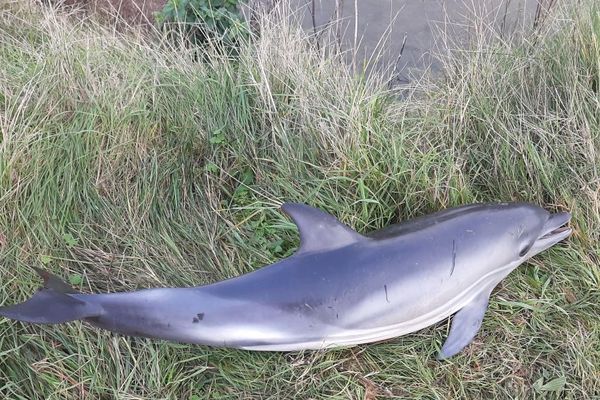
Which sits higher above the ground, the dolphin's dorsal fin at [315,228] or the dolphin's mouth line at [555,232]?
the dolphin's dorsal fin at [315,228]

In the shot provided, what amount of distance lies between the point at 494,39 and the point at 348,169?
1448 mm

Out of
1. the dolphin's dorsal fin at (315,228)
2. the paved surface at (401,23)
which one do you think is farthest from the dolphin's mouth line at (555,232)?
the paved surface at (401,23)

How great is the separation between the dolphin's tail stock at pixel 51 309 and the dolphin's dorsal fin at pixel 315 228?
81 centimetres

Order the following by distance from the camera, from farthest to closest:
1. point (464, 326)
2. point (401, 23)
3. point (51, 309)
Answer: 1. point (401, 23)
2. point (464, 326)
3. point (51, 309)

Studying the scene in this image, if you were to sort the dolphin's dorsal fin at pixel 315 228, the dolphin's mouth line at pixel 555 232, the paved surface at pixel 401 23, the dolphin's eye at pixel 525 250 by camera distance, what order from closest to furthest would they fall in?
1. the dolphin's dorsal fin at pixel 315 228
2. the dolphin's eye at pixel 525 250
3. the dolphin's mouth line at pixel 555 232
4. the paved surface at pixel 401 23

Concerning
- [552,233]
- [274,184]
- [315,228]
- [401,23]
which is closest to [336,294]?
[315,228]

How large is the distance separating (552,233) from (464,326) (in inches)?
26.4

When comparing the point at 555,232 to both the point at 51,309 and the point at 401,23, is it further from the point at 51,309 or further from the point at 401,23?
the point at 401,23

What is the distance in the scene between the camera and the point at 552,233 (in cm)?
289

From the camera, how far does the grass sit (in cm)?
257

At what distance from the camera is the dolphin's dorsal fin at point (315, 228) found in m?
2.39

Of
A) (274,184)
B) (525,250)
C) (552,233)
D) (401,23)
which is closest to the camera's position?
(525,250)

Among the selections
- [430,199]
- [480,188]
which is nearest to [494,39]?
[480,188]

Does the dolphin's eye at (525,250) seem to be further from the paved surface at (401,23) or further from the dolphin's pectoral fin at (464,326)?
the paved surface at (401,23)
